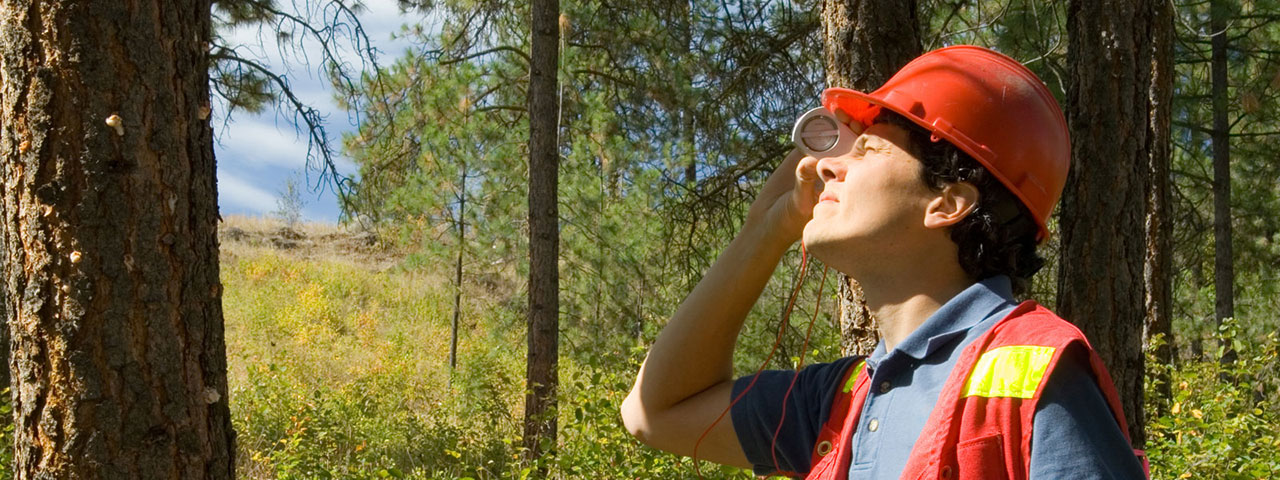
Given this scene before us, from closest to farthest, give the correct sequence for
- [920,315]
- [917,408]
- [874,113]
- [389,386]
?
1. [917,408]
2. [920,315]
3. [874,113]
4. [389,386]

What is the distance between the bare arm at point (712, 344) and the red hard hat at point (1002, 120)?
0.98 feet

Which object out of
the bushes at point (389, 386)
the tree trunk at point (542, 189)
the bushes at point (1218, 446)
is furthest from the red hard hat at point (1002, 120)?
the tree trunk at point (542, 189)

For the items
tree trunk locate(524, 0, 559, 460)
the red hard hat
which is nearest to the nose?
the red hard hat

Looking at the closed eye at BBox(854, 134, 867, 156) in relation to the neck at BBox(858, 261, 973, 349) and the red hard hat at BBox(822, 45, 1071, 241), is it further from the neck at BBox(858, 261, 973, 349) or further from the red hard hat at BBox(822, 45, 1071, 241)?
the neck at BBox(858, 261, 973, 349)

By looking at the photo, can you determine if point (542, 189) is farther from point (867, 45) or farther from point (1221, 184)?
point (1221, 184)

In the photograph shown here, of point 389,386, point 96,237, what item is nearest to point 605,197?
point 389,386

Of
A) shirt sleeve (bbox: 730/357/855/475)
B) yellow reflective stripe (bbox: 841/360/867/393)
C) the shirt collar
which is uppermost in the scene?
the shirt collar

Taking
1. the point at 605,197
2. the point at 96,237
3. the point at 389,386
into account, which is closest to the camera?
the point at 96,237

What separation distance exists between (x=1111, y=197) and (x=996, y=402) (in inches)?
131

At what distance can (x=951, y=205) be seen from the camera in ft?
4.33

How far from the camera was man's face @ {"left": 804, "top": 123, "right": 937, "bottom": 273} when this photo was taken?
1337 mm

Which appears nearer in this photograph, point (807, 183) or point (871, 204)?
point (871, 204)

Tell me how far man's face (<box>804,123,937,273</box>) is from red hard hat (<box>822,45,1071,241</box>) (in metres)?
0.06

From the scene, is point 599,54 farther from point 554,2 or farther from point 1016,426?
point 1016,426
